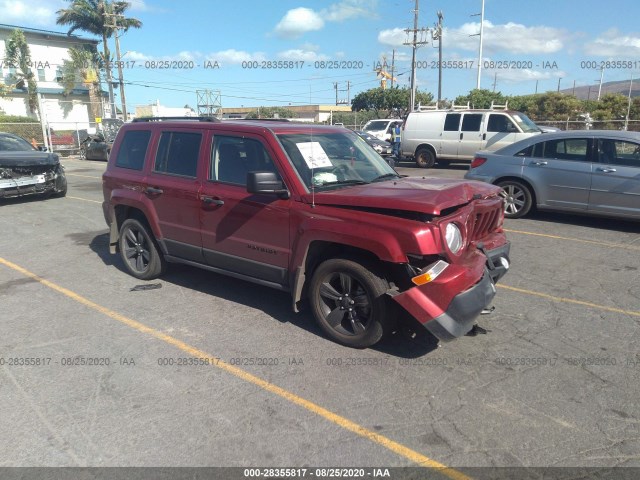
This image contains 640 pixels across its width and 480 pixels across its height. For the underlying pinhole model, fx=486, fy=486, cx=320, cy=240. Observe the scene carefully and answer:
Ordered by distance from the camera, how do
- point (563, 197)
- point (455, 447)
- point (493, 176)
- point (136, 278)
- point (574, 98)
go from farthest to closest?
point (574, 98) < point (493, 176) < point (563, 197) < point (136, 278) < point (455, 447)

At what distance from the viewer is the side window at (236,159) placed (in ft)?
14.8

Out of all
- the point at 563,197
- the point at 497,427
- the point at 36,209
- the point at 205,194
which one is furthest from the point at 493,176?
the point at 36,209

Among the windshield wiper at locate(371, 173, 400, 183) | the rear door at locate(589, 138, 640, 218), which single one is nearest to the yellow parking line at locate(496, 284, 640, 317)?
the windshield wiper at locate(371, 173, 400, 183)

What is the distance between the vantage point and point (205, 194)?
4.86 meters

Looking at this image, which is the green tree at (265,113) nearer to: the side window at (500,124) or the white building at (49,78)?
the side window at (500,124)

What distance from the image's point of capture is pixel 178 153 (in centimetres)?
528

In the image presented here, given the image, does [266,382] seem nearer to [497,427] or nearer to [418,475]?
[418,475]

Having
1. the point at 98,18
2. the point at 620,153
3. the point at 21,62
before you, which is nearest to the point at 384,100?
the point at 98,18

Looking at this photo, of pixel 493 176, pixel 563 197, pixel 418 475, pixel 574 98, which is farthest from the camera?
pixel 574 98

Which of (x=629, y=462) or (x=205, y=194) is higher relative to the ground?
(x=205, y=194)

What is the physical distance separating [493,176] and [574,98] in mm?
31398

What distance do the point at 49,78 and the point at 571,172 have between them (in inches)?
2226

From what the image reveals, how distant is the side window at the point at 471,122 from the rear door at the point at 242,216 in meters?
13.8

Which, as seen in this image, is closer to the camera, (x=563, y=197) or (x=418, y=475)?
(x=418, y=475)
